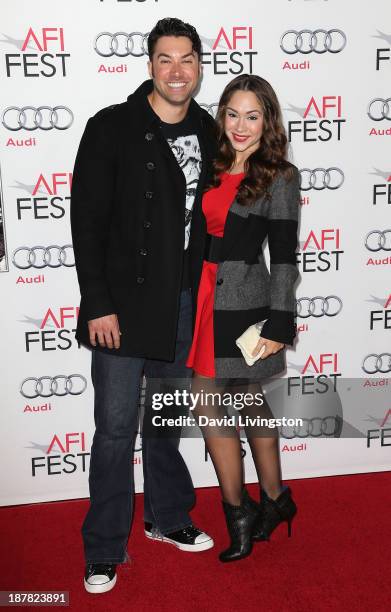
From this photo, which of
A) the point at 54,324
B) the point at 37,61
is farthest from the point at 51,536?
the point at 37,61

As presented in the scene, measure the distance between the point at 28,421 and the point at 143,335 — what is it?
39.5 inches

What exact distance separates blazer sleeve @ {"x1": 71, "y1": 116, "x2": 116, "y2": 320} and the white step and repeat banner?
55 cm

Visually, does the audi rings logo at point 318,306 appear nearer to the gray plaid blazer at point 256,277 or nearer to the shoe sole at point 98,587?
the gray plaid blazer at point 256,277

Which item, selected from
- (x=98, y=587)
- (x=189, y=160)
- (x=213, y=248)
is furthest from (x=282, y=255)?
(x=98, y=587)

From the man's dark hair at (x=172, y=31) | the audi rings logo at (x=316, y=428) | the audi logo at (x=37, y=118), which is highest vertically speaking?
the man's dark hair at (x=172, y=31)

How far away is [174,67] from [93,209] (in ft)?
1.94

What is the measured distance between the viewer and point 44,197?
3.05m

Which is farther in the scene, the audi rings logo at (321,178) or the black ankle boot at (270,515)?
the audi rings logo at (321,178)

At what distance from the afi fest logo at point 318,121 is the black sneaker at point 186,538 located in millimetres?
1814

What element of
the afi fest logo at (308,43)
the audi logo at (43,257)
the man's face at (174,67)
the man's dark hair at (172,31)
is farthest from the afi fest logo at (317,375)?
the man's dark hair at (172,31)

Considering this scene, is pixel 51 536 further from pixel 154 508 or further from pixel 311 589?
pixel 311 589

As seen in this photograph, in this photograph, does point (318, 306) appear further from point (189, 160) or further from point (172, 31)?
point (172, 31)

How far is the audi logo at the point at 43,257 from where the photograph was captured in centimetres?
309

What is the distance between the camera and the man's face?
2494mm
